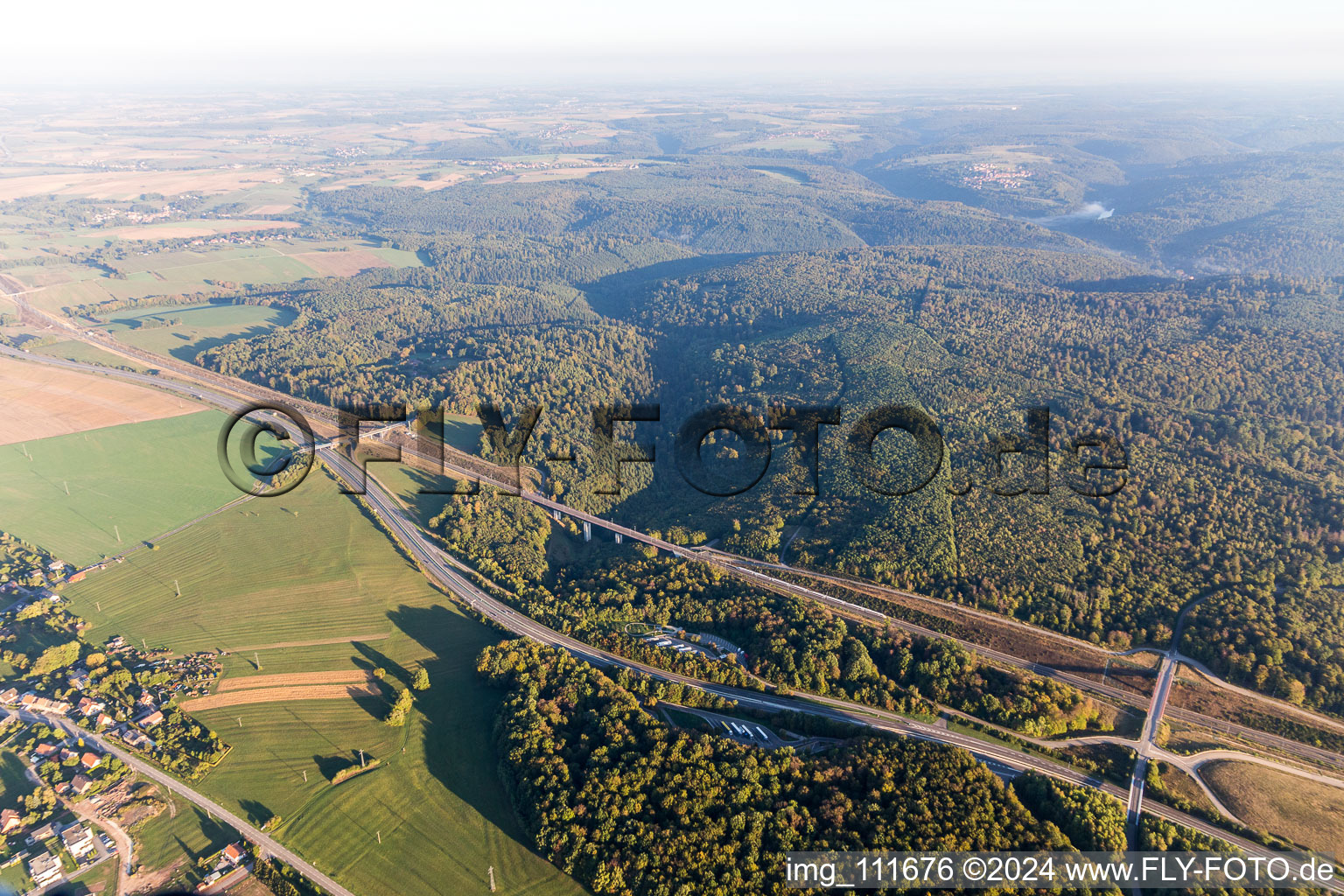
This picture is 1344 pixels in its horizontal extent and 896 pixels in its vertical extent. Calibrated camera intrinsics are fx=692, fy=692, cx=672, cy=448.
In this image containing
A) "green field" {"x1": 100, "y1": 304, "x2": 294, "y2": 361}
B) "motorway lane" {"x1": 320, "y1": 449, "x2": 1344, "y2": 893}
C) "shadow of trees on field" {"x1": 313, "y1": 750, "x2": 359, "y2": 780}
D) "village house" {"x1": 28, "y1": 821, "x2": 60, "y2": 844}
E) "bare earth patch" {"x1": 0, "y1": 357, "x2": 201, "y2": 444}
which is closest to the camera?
"village house" {"x1": 28, "y1": 821, "x2": 60, "y2": 844}

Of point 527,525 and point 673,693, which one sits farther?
point 527,525

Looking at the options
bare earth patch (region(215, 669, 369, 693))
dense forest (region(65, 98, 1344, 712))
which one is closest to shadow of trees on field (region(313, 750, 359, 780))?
bare earth patch (region(215, 669, 369, 693))

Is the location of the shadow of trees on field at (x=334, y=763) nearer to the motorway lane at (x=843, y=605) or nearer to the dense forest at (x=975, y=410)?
the dense forest at (x=975, y=410)

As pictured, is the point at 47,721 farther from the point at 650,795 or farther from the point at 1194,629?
the point at 1194,629

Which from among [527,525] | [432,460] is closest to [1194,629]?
[527,525]

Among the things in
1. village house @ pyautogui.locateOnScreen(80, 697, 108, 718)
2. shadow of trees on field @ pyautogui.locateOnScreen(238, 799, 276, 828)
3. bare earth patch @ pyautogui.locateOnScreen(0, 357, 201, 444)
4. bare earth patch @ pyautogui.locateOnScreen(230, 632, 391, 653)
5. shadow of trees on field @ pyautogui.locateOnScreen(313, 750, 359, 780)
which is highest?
bare earth patch @ pyautogui.locateOnScreen(0, 357, 201, 444)

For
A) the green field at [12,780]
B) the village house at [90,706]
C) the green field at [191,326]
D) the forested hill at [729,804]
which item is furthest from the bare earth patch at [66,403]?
the forested hill at [729,804]

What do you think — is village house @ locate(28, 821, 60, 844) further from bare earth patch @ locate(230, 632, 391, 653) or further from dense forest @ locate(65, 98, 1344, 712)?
dense forest @ locate(65, 98, 1344, 712)
